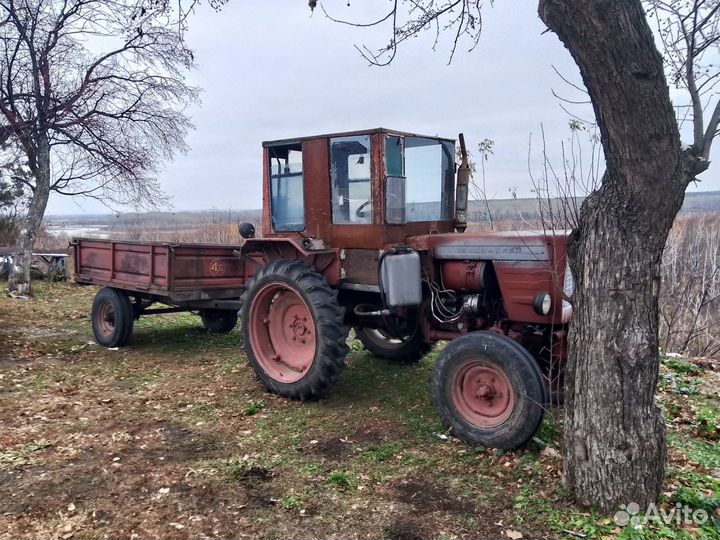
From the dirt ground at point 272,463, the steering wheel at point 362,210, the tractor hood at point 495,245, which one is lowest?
the dirt ground at point 272,463

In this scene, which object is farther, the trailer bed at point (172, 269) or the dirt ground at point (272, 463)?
the trailer bed at point (172, 269)

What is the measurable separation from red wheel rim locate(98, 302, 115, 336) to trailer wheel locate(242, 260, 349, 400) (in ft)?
10.5

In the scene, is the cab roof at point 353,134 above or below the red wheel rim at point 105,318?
above

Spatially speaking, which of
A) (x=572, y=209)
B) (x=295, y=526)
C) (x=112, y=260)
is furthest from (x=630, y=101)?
(x=112, y=260)

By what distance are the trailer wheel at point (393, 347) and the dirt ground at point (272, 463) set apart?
0.15 meters

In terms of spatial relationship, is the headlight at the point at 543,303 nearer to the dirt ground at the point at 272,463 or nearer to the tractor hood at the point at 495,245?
the tractor hood at the point at 495,245

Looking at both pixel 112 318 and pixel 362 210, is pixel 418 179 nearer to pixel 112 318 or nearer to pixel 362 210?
pixel 362 210

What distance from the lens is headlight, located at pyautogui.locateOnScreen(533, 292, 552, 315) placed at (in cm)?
431

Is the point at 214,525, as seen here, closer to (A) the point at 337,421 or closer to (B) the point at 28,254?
(A) the point at 337,421

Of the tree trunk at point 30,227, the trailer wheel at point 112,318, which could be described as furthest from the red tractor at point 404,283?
the tree trunk at point 30,227

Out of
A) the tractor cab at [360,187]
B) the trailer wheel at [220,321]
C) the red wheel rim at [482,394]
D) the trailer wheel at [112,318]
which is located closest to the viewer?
the red wheel rim at [482,394]

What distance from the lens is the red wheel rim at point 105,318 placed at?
8008 millimetres

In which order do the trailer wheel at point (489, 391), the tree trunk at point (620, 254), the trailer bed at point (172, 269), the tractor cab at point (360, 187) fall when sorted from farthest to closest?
the trailer bed at point (172, 269), the tractor cab at point (360, 187), the trailer wheel at point (489, 391), the tree trunk at point (620, 254)

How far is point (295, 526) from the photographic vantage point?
10.5 ft
